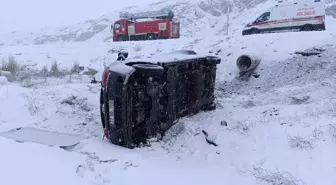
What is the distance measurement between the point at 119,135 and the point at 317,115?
10.5ft

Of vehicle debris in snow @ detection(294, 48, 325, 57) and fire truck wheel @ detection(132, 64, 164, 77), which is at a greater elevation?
fire truck wheel @ detection(132, 64, 164, 77)

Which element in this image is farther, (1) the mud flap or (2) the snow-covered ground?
(1) the mud flap

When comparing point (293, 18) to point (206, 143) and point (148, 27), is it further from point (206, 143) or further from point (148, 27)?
point (206, 143)

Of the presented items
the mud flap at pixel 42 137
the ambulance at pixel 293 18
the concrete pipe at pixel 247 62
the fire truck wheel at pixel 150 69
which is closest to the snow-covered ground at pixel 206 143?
the mud flap at pixel 42 137

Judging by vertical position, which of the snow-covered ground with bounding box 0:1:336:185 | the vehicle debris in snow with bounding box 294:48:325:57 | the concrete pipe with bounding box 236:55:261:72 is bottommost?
the snow-covered ground with bounding box 0:1:336:185

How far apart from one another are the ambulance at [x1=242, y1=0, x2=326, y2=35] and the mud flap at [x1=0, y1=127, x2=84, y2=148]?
14.5 meters

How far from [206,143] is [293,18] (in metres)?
14.7

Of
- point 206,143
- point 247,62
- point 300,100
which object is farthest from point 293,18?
point 206,143

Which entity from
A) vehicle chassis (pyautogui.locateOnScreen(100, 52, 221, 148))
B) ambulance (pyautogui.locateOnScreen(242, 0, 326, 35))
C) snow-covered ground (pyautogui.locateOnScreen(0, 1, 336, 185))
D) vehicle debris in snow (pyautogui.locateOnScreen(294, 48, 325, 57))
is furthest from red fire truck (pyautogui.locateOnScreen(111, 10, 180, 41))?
vehicle chassis (pyautogui.locateOnScreen(100, 52, 221, 148))

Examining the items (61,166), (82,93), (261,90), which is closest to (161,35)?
(261,90)

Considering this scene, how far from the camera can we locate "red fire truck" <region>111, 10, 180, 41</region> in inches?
861

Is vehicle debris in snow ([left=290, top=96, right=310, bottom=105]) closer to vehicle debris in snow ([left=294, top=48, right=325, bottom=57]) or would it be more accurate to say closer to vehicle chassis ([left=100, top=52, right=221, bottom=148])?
vehicle chassis ([left=100, top=52, right=221, bottom=148])

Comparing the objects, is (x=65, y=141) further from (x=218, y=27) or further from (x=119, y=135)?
(x=218, y=27)

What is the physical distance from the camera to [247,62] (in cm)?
881
